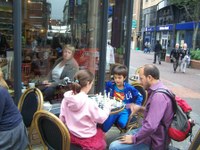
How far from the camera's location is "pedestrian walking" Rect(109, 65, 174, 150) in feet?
8.75

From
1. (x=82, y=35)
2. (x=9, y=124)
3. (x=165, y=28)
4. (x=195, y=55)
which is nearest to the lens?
(x=9, y=124)

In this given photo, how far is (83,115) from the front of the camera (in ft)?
9.09

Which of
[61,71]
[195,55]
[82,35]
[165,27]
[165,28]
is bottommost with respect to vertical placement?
[195,55]

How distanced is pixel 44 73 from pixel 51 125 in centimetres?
296

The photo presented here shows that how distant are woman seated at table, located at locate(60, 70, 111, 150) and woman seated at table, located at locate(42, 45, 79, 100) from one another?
2160 mm

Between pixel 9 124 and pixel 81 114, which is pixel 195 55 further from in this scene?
pixel 9 124

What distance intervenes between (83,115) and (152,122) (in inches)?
25.0

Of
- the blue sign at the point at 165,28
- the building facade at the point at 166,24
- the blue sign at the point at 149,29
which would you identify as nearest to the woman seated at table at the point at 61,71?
the building facade at the point at 166,24

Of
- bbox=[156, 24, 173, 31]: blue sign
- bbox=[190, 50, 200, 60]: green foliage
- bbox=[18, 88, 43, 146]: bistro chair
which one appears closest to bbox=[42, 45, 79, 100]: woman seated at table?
bbox=[18, 88, 43, 146]: bistro chair

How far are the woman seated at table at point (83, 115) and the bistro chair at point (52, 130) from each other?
212 mm

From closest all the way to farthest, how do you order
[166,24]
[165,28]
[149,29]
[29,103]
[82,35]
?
[29,103], [82,35], [165,28], [166,24], [149,29]

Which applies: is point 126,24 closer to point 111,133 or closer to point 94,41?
point 94,41

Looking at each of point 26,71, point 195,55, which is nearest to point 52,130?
point 26,71

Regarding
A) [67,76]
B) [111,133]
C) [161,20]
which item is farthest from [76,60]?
[161,20]
